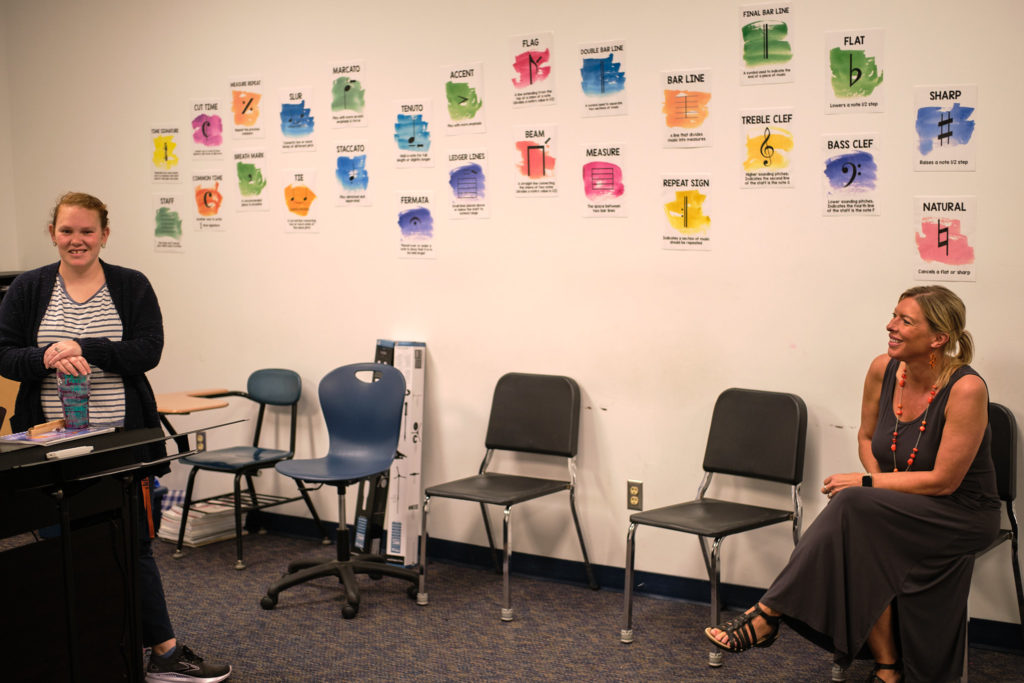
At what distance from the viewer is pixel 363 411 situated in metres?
3.92

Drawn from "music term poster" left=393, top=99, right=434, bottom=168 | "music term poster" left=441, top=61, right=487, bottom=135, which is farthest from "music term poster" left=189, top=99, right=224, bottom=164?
"music term poster" left=441, top=61, right=487, bottom=135

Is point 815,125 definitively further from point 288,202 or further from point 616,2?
point 288,202

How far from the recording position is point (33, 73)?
5258 mm

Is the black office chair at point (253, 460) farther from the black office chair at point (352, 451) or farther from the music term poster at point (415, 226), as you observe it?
the music term poster at point (415, 226)

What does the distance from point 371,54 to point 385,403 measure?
1618 mm

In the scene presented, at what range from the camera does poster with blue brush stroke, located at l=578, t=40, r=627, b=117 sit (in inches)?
143

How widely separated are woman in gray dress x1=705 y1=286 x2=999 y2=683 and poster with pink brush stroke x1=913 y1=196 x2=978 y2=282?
0.35 meters

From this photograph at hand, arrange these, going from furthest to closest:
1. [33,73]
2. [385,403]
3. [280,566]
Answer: [33,73] → [280,566] → [385,403]

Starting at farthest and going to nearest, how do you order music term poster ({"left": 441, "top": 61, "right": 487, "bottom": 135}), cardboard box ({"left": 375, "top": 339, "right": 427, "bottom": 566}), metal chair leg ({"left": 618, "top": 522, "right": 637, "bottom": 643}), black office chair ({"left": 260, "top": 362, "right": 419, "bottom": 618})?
cardboard box ({"left": 375, "top": 339, "right": 427, "bottom": 566}), music term poster ({"left": 441, "top": 61, "right": 487, "bottom": 135}), black office chair ({"left": 260, "top": 362, "right": 419, "bottom": 618}), metal chair leg ({"left": 618, "top": 522, "right": 637, "bottom": 643})

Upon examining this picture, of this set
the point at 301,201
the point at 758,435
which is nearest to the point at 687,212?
the point at 758,435

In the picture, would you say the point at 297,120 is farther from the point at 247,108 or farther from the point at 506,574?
the point at 506,574

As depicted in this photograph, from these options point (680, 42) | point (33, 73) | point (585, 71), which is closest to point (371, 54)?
point (585, 71)

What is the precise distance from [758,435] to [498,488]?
40.3 inches

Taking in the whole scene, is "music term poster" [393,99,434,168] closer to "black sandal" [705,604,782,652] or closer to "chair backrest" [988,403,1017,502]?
"black sandal" [705,604,782,652]
